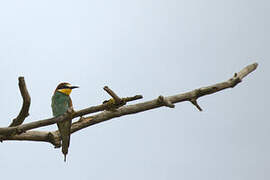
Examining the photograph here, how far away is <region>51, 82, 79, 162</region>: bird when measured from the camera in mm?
3704

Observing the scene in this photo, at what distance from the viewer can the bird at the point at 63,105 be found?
3704 mm

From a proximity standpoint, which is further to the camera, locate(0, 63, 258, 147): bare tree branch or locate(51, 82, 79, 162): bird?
locate(51, 82, 79, 162): bird

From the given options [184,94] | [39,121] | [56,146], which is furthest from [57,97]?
[184,94]

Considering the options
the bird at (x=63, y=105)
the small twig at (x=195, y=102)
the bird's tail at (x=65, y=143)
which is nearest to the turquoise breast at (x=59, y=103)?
the bird at (x=63, y=105)

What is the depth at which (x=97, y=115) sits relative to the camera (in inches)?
136

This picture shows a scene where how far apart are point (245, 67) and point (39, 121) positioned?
176cm

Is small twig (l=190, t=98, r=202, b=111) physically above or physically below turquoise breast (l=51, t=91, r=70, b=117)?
below

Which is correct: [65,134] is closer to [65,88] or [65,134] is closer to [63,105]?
[63,105]

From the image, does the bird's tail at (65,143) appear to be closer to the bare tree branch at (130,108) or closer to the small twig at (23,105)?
the bare tree branch at (130,108)

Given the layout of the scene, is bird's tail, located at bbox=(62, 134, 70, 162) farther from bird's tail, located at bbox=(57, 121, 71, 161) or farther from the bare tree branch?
the bare tree branch

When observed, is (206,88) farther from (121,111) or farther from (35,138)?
(35,138)

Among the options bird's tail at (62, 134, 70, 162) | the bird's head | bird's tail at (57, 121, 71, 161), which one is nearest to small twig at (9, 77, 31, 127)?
bird's tail at (57, 121, 71, 161)

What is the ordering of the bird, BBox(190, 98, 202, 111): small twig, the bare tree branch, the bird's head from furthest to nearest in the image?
the bird's head, the bird, BBox(190, 98, 202, 111): small twig, the bare tree branch

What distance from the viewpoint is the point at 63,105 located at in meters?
4.48
